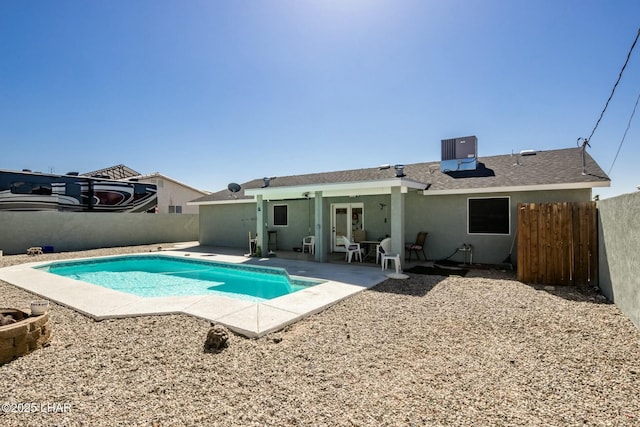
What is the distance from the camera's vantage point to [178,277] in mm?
11195

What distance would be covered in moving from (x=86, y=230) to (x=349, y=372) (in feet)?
67.7

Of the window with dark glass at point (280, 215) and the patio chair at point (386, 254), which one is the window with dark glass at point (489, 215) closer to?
the patio chair at point (386, 254)

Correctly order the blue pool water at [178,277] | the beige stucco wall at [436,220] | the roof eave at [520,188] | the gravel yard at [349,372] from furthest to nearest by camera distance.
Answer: the beige stucco wall at [436,220] < the roof eave at [520,188] < the blue pool water at [178,277] < the gravel yard at [349,372]

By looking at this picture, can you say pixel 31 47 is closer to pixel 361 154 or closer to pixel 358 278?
pixel 358 278

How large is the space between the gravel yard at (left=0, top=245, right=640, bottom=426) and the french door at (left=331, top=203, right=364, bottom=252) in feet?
27.6

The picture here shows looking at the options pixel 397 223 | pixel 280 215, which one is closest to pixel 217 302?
pixel 397 223

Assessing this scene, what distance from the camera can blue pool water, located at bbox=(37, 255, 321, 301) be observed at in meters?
9.00

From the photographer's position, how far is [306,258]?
12.8 metres

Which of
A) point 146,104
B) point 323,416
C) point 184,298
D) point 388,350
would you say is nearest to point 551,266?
point 388,350

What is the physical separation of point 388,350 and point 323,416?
1.62 metres

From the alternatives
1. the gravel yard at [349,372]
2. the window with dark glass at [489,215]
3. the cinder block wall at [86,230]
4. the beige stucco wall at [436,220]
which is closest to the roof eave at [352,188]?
the beige stucco wall at [436,220]

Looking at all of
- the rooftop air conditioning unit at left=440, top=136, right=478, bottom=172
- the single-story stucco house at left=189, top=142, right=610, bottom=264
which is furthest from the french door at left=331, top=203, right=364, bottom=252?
the rooftop air conditioning unit at left=440, top=136, right=478, bottom=172

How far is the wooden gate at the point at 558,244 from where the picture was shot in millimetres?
7473

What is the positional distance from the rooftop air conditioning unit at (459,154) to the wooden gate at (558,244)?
211 inches
